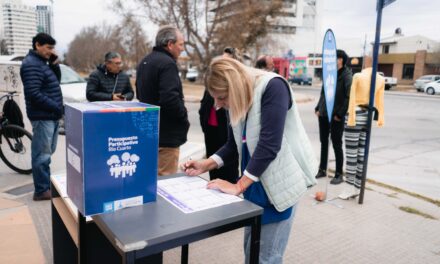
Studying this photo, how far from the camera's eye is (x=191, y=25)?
26438 mm

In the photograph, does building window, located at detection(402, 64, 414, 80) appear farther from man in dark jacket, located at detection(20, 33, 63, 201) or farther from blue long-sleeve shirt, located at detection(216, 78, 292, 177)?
blue long-sleeve shirt, located at detection(216, 78, 292, 177)

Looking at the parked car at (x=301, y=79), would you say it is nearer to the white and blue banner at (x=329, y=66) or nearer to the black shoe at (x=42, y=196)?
the white and blue banner at (x=329, y=66)

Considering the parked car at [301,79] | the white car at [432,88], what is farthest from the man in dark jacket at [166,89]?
the parked car at [301,79]

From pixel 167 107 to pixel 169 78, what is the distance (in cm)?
26

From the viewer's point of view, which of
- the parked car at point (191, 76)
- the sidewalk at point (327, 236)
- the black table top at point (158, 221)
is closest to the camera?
the black table top at point (158, 221)

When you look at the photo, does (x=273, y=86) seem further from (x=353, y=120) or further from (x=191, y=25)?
(x=191, y=25)

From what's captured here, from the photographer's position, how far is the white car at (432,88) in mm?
28312

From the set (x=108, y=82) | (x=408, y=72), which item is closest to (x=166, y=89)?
(x=108, y=82)

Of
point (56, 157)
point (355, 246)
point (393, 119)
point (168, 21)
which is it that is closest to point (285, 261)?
point (355, 246)

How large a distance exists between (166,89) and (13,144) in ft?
9.82

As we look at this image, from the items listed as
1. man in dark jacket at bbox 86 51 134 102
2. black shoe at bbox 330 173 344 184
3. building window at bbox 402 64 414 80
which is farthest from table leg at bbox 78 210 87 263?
building window at bbox 402 64 414 80

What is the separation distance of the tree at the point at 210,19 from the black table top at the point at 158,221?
891 inches

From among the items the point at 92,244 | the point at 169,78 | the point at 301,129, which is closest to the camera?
the point at 301,129

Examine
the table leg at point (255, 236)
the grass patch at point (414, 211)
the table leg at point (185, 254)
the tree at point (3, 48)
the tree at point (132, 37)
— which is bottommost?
the grass patch at point (414, 211)
